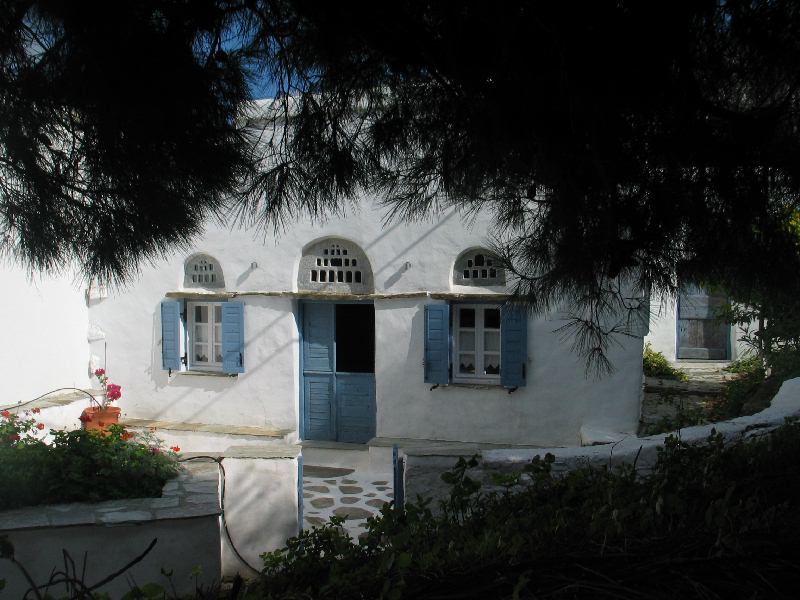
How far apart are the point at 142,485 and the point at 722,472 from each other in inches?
147

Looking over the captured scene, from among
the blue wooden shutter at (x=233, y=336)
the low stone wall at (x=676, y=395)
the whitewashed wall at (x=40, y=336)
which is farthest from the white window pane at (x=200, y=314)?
the low stone wall at (x=676, y=395)

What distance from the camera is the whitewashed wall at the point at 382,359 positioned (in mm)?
8211

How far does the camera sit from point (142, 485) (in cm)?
479

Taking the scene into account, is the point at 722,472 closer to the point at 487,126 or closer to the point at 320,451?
the point at 487,126

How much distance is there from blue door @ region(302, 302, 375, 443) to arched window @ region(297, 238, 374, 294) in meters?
0.33

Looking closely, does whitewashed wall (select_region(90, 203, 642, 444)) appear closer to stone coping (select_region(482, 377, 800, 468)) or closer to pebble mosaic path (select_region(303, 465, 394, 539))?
pebble mosaic path (select_region(303, 465, 394, 539))

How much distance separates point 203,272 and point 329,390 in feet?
8.12

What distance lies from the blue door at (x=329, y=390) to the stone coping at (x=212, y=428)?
496mm

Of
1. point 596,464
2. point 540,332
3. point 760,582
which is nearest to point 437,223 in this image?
point 540,332

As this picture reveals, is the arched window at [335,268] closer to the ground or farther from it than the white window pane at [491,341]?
farther from it

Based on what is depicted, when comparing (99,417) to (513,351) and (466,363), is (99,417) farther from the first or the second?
(513,351)

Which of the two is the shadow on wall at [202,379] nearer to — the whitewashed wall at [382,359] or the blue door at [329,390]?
the whitewashed wall at [382,359]

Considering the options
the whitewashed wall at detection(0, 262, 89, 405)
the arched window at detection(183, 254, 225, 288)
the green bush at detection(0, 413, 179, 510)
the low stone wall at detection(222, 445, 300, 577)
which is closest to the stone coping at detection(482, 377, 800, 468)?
the low stone wall at detection(222, 445, 300, 577)

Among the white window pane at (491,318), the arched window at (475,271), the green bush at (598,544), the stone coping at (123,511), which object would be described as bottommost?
the stone coping at (123,511)
